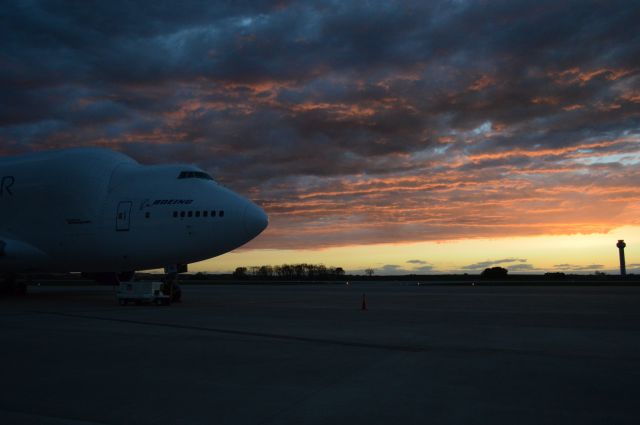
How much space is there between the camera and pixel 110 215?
2752 cm

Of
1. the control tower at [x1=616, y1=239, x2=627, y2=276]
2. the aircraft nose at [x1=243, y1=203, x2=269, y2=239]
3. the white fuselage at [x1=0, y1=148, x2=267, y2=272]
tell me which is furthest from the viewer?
the control tower at [x1=616, y1=239, x2=627, y2=276]

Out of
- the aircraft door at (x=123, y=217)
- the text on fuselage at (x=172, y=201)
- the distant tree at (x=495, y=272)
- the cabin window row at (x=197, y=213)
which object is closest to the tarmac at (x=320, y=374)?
the cabin window row at (x=197, y=213)

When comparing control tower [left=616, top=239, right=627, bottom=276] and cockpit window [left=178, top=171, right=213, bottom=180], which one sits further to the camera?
control tower [left=616, top=239, right=627, bottom=276]

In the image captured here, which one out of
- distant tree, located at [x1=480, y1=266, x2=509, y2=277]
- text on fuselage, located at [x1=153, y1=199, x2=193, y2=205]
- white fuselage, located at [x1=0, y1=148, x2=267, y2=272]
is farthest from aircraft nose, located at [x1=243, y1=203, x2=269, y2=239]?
distant tree, located at [x1=480, y1=266, x2=509, y2=277]

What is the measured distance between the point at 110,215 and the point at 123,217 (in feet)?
3.28

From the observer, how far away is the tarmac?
6.20m

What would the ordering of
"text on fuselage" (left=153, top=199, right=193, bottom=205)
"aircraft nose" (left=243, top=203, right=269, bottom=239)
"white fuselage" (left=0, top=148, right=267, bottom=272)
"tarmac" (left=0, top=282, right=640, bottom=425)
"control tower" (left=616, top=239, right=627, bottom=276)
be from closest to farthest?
"tarmac" (left=0, top=282, right=640, bottom=425)
"aircraft nose" (left=243, top=203, right=269, bottom=239)
"white fuselage" (left=0, top=148, right=267, bottom=272)
"text on fuselage" (left=153, top=199, right=193, bottom=205)
"control tower" (left=616, top=239, right=627, bottom=276)

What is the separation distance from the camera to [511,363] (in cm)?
928

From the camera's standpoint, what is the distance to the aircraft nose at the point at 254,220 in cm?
2464

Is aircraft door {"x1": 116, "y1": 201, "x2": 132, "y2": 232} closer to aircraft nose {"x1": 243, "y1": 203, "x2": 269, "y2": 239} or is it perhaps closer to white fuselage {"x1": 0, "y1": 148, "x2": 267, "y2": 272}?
white fuselage {"x1": 0, "y1": 148, "x2": 267, "y2": 272}

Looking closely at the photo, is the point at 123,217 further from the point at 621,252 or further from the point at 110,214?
the point at 621,252

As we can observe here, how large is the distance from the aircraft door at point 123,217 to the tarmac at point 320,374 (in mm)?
12117

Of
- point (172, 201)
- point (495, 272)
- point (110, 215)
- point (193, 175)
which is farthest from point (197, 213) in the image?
point (495, 272)

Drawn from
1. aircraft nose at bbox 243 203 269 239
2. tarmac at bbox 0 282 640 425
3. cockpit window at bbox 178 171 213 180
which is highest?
cockpit window at bbox 178 171 213 180
